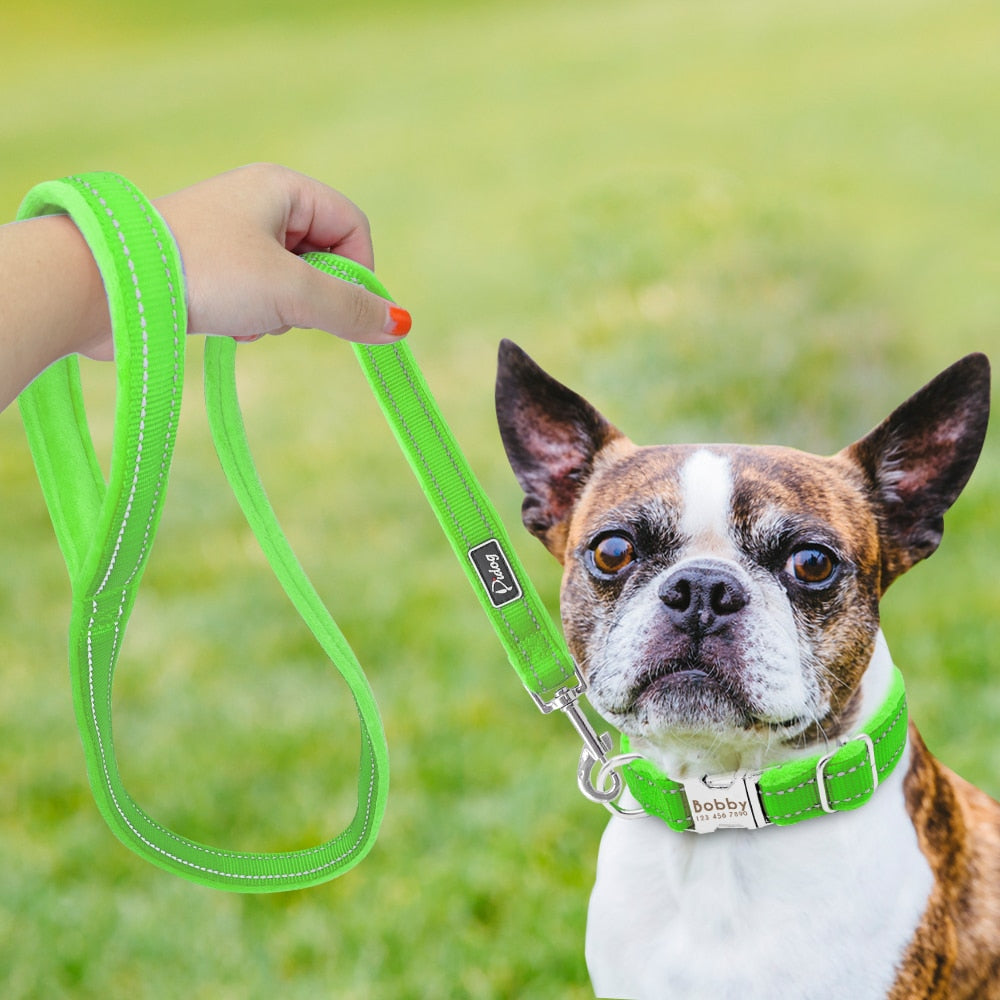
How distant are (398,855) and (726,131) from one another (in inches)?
348

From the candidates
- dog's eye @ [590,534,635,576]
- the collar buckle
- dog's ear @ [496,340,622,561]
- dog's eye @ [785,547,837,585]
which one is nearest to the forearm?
dog's ear @ [496,340,622,561]

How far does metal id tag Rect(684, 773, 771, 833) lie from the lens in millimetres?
1576

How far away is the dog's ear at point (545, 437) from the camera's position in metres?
1.73

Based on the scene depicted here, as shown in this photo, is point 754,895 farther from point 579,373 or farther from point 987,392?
point 579,373

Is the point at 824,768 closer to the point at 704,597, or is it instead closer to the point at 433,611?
the point at 704,597

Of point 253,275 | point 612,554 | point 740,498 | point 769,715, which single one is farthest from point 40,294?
point 769,715

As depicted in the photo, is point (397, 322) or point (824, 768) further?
point (397, 322)

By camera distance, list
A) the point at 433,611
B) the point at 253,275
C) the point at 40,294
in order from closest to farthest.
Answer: the point at 40,294, the point at 253,275, the point at 433,611

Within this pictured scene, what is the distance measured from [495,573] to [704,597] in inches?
10.9

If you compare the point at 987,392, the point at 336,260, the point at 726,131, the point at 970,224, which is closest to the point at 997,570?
the point at 987,392

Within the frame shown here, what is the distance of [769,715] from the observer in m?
1.54

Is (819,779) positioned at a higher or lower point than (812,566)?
lower

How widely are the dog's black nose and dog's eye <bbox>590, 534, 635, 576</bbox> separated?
0.13 meters

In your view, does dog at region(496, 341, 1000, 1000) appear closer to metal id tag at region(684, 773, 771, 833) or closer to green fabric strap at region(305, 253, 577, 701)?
metal id tag at region(684, 773, 771, 833)
